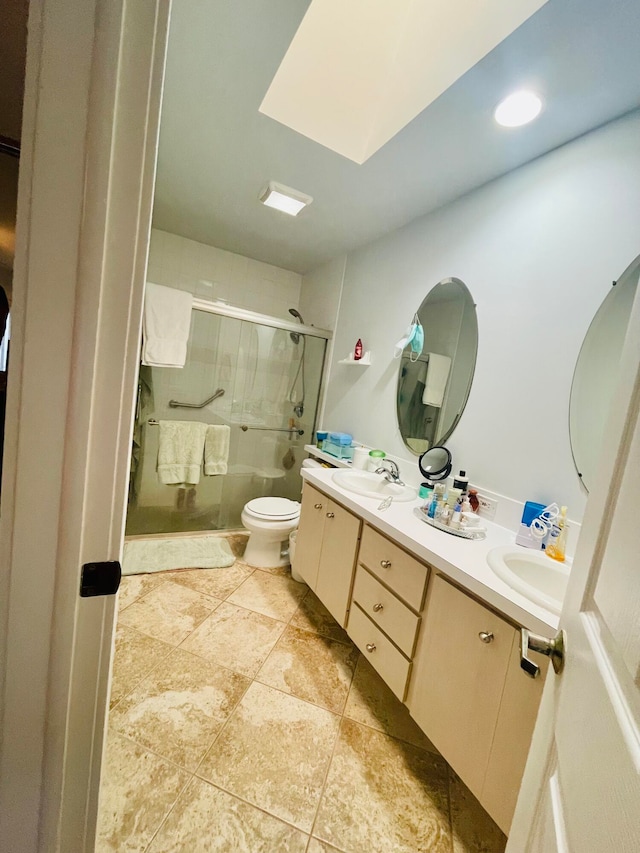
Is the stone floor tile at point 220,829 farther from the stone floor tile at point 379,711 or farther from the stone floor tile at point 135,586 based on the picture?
the stone floor tile at point 135,586

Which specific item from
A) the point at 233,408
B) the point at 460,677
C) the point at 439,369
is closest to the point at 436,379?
the point at 439,369

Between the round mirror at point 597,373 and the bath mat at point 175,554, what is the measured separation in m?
2.06

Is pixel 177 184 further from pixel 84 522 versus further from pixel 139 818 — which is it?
pixel 139 818

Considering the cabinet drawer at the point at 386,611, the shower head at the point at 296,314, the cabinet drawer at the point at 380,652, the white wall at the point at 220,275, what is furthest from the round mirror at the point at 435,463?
the white wall at the point at 220,275

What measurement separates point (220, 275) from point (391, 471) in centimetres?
235

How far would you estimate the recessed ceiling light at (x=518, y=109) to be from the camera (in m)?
1.09

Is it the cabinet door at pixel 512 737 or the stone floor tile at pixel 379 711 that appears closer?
the cabinet door at pixel 512 737

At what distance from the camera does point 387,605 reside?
1.19 m

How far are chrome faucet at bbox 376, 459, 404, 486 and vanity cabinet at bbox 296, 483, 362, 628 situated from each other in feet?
1.31

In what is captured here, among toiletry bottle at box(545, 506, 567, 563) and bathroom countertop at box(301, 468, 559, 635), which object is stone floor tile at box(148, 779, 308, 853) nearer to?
bathroom countertop at box(301, 468, 559, 635)

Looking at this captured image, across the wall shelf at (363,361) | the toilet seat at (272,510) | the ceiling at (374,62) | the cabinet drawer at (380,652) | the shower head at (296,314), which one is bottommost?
the cabinet drawer at (380,652)

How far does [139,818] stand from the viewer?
0.88 metres

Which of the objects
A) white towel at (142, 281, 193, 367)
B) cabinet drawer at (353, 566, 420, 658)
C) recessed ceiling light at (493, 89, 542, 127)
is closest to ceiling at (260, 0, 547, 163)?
recessed ceiling light at (493, 89, 542, 127)

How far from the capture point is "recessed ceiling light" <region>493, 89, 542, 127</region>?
1088 mm
